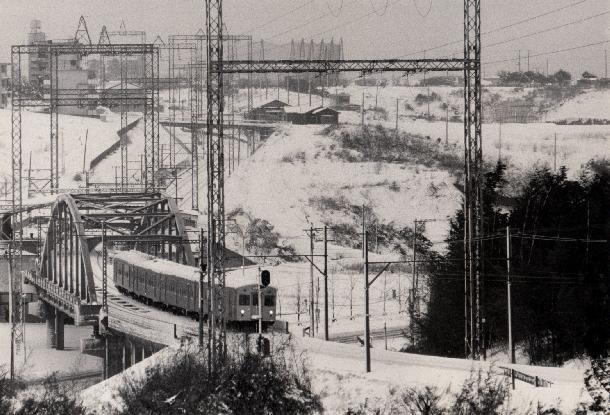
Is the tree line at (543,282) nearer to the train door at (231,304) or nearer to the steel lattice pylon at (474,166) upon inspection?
the steel lattice pylon at (474,166)

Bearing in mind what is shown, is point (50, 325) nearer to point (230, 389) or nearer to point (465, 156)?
point (465, 156)

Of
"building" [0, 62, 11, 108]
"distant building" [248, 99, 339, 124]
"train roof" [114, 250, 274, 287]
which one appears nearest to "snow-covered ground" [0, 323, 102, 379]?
"train roof" [114, 250, 274, 287]

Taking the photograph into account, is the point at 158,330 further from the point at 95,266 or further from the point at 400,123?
the point at 400,123

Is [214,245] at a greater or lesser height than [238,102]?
lesser

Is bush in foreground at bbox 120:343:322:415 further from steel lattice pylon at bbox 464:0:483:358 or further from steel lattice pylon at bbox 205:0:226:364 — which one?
steel lattice pylon at bbox 464:0:483:358

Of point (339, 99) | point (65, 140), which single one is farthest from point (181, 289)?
point (339, 99)

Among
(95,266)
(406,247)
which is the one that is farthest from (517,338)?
(95,266)
